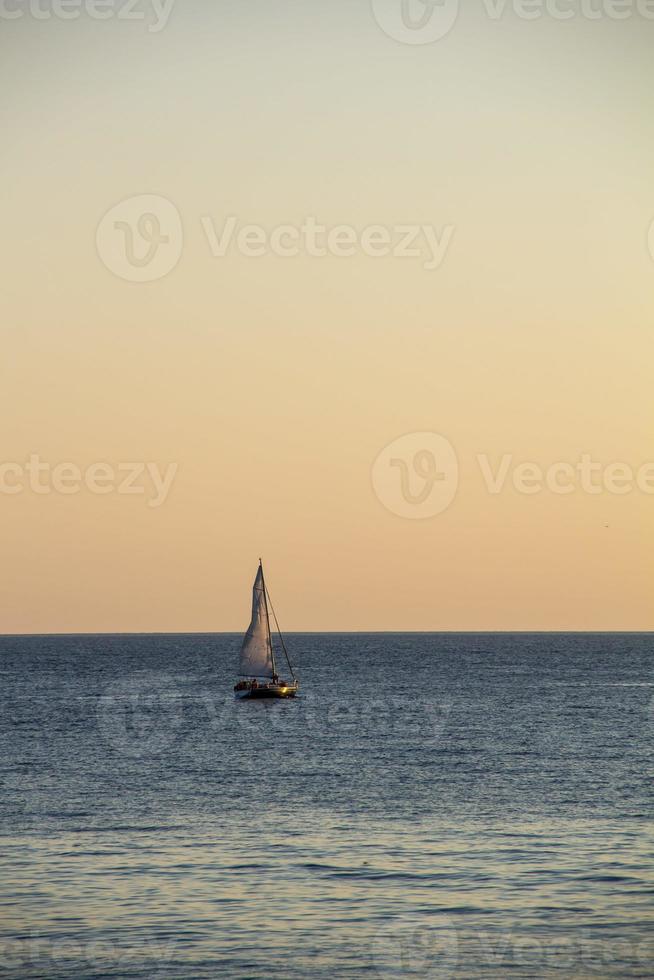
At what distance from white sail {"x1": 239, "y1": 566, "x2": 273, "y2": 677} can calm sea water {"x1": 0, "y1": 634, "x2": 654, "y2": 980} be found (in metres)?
21.9

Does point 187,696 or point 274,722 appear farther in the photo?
point 187,696

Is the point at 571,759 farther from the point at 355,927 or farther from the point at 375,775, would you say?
the point at 355,927

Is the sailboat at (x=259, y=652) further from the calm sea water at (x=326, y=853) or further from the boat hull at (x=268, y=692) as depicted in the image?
the calm sea water at (x=326, y=853)

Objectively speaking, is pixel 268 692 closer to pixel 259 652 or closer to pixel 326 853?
pixel 259 652

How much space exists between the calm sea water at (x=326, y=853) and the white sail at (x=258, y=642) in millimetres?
21925

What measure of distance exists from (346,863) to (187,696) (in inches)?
4158

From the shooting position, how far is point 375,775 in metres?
79.4

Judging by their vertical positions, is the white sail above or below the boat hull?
above

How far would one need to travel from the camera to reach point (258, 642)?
5281 inches

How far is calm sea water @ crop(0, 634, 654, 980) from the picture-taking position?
135ft

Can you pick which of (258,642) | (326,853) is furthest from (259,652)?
(326,853)

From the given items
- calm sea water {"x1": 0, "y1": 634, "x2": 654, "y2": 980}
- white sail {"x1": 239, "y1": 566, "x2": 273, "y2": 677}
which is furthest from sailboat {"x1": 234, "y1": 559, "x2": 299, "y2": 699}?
calm sea water {"x1": 0, "y1": 634, "x2": 654, "y2": 980}

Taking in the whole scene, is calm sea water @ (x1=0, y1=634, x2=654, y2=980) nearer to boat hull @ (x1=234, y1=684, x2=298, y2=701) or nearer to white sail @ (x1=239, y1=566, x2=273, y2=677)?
white sail @ (x1=239, y1=566, x2=273, y2=677)

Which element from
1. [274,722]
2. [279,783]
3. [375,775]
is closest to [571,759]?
[375,775]
